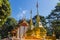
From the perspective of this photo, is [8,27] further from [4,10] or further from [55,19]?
[4,10]

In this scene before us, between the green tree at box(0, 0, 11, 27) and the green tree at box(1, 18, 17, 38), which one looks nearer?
the green tree at box(0, 0, 11, 27)

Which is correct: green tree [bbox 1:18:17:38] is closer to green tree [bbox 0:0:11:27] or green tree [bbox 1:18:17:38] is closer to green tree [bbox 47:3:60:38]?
green tree [bbox 47:3:60:38]

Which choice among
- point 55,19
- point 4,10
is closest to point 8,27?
point 55,19

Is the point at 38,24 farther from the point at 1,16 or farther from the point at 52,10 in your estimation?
the point at 52,10

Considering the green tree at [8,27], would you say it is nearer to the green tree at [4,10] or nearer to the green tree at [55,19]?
the green tree at [55,19]

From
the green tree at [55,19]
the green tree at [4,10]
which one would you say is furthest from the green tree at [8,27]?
the green tree at [4,10]

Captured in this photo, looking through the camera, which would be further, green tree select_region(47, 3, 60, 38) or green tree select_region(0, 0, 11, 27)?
green tree select_region(47, 3, 60, 38)

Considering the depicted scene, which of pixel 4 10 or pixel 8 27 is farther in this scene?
pixel 8 27

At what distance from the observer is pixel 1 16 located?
789 inches

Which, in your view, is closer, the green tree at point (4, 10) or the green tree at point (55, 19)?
the green tree at point (4, 10)

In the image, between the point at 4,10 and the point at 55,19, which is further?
the point at 55,19

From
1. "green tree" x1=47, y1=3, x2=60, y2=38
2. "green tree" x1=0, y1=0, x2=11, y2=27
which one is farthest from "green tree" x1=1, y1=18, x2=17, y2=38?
"green tree" x1=0, y1=0, x2=11, y2=27

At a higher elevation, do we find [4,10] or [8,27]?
[4,10]

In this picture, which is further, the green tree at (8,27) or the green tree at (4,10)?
the green tree at (8,27)
